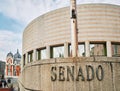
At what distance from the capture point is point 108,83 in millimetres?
8844

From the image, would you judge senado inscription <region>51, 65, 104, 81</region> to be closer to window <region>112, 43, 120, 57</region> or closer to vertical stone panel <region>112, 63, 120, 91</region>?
vertical stone panel <region>112, 63, 120, 91</region>

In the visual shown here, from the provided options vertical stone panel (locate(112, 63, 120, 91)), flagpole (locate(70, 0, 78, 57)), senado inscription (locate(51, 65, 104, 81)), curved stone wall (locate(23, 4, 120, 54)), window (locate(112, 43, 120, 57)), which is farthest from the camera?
window (locate(112, 43, 120, 57))

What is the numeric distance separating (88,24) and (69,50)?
4869mm

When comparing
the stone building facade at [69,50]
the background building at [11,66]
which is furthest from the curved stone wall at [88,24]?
the background building at [11,66]

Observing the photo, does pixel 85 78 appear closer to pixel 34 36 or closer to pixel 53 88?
pixel 53 88

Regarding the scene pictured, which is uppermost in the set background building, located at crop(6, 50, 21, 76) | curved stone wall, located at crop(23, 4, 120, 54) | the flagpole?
curved stone wall, located at crop(23, 4, 120, 54)

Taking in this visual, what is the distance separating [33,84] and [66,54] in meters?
16.8

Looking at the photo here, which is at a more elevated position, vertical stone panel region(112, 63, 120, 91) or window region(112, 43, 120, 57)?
window region(112, 43, 120, 57)

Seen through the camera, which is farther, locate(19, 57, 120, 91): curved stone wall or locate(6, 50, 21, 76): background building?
locate(6, 50, 21, 76): background building

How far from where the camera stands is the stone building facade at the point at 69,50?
353 inches

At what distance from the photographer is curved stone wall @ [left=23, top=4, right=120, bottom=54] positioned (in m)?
27.2

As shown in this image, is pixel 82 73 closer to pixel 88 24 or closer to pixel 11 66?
pixel 88 24

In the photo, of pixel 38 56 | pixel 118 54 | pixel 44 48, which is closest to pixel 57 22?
pixel 44 48

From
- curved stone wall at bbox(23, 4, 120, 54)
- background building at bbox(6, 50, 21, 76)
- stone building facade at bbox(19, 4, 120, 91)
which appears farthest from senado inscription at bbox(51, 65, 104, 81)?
background building at bbox(6, 50, 21, 76)
